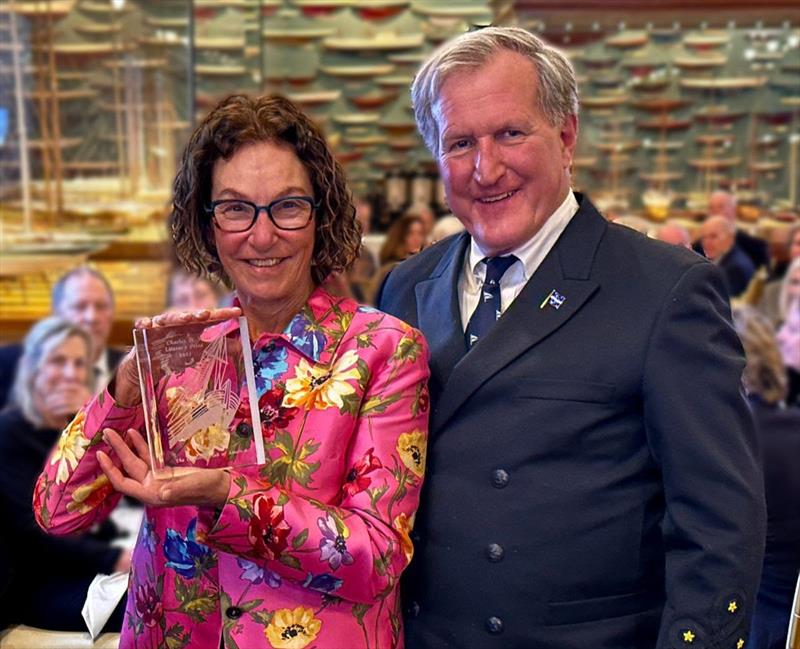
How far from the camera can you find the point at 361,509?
1639 millimetres

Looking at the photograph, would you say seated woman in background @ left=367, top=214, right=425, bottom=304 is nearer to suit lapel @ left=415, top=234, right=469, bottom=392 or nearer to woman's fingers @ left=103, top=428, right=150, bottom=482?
suit lapel @ left=415, top=234, right=469, bottom=392

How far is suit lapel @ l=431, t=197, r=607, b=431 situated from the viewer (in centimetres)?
186

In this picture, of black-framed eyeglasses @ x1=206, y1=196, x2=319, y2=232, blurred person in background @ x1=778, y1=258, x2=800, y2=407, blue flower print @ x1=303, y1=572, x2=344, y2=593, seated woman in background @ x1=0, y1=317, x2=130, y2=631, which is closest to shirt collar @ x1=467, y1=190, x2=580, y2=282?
black-framed eyeglasses @ x1=206, y1=196, x2=319, y2=232

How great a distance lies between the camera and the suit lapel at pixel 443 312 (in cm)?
192

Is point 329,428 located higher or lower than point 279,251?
lower

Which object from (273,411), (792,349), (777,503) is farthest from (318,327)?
(792,349)

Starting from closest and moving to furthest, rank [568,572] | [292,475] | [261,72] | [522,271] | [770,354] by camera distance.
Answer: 1. [292,475]
2. [568,572]
3. [522,271]
4. [770,354]
5. [261,72]

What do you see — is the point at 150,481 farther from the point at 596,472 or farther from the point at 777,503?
the point at 777,503

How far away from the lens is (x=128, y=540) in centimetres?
468

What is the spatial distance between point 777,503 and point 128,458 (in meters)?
2.33

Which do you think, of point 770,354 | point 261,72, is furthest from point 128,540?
point 261,72

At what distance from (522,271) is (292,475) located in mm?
493

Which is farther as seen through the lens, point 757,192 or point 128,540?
point 757,192

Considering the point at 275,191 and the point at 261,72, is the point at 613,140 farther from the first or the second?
the point at 275,191
